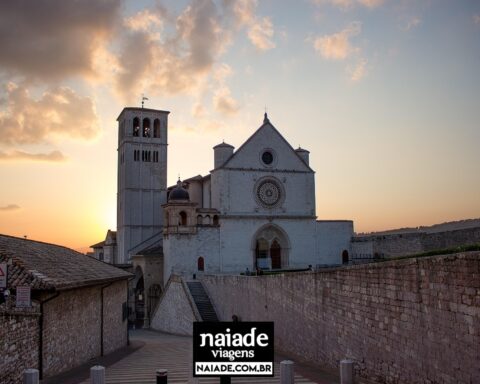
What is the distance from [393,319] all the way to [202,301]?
87.3ft

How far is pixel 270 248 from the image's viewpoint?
5269 cm

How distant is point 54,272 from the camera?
16750 millimetres

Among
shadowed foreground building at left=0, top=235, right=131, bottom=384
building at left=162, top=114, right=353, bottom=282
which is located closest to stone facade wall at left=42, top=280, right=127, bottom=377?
shadowed foreground building at left=0, top=235, right=131, bottom=384

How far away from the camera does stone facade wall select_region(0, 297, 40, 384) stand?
11.9 m

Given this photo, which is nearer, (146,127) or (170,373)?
(170,373)

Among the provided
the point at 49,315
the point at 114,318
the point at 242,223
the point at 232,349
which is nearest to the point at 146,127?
the point at 242,223

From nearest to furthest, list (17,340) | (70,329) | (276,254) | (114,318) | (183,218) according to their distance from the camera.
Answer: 1. (17,340)
2. (70,329)
3. (114,318)
4. (183,218)
5. (276,254)

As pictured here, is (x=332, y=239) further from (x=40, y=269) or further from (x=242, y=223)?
(x=40, y=269)

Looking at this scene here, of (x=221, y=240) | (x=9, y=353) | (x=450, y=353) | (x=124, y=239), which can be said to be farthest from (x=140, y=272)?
(x=450, y=353)

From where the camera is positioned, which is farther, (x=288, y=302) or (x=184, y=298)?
(x=184, y=298)

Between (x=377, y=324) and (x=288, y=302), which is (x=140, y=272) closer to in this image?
(x=288, y=302)

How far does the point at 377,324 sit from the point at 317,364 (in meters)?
4.80

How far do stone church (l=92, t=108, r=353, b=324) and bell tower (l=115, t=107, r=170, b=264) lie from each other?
0.18 metres

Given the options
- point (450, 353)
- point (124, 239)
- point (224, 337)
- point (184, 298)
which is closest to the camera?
point (224, 337)
